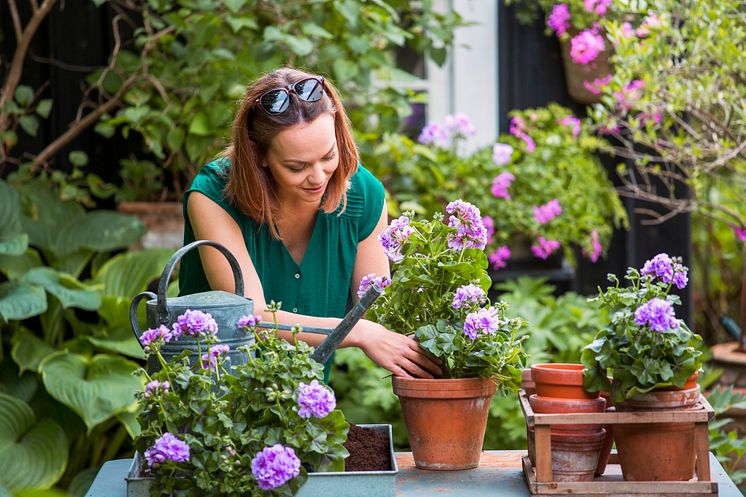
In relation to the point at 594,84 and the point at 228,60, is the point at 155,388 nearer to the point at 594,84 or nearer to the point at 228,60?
the point at 228,60

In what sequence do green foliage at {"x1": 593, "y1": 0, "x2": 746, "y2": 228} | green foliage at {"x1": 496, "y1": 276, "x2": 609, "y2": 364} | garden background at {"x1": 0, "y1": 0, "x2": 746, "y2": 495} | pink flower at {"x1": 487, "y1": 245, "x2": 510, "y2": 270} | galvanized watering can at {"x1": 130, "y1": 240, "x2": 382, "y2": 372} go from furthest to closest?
pink flower at {"x1": 487, "y1": 245, "x2": 510, "y2": 270}, green foliage at {"x1": 496, "y1": 276, "x2": 609, "y2": 364}, garden background at {"x1": 0, "y1": 0, "x2": 746, "y2": 495}, green foliage at {"x1": 593, "y1": 0, "x2": 746, "y2": 228}, galvanized watering can at {"x1": 130, "y1": 240, "x2": 382, "y2": 372}

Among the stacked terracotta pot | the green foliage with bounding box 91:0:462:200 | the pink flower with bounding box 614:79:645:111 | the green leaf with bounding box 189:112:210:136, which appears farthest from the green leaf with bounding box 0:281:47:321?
the stacked terracotta pot

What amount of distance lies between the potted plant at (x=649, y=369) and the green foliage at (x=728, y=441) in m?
1.68

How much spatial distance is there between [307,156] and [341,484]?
2.31 ft

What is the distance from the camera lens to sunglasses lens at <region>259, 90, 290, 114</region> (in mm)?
2010

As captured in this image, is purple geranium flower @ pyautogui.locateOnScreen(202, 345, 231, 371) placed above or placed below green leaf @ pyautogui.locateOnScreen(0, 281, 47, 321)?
above

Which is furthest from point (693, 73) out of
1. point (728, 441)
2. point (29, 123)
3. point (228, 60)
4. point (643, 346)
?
point (29, 123)

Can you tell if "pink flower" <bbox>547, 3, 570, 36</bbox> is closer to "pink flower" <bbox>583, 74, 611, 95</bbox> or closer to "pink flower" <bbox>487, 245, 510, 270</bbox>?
"pink flower" <bbox>583, 74, 611, 95</bbox>

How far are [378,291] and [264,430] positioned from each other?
0.29 meters

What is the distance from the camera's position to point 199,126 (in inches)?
151

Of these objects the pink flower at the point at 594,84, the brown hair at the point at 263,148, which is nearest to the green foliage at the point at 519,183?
the pink flower at the point at 594,84

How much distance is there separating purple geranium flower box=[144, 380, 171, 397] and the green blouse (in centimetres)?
69

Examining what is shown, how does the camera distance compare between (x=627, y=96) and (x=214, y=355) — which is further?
(x=627, y=96)

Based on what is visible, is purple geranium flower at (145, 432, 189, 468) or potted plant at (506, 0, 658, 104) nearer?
purple geranium flower at (145, 432, 189, 468)
